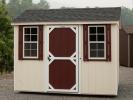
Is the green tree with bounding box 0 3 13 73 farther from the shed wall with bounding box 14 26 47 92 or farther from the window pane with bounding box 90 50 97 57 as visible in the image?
the window pane with bounding box 90 50 97 57

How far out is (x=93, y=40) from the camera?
49.6ft

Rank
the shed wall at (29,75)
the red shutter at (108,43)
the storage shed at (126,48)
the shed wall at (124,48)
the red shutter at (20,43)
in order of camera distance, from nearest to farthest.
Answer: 1. the red shutter at (108,43)
2. the shed wall at (29,75)
3. the red shutter at (20,43)
4. the storage shed at (126,48)
5. the shed wall at (124,48)

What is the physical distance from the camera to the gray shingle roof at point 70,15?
599 inches

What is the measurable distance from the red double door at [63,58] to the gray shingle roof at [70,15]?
41 cm

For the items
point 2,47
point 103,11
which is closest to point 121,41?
point 2,47

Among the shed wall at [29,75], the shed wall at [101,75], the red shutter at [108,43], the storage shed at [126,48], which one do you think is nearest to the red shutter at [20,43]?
the shed wall at [29,75]

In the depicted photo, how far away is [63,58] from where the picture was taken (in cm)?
1529

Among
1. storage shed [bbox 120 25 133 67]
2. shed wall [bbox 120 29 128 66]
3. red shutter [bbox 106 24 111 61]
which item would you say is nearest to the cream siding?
red shutter [bbox 106 24 111 61]

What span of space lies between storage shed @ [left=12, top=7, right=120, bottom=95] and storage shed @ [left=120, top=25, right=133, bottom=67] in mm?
20351

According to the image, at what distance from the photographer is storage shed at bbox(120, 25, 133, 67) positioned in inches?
1411

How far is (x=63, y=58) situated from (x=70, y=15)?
1674 millimetres

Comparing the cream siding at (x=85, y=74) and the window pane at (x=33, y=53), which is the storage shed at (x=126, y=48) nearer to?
the cream siding at (x=85, y=74)

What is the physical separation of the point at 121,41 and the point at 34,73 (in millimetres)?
22948

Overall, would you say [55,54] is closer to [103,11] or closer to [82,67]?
[82,67]
